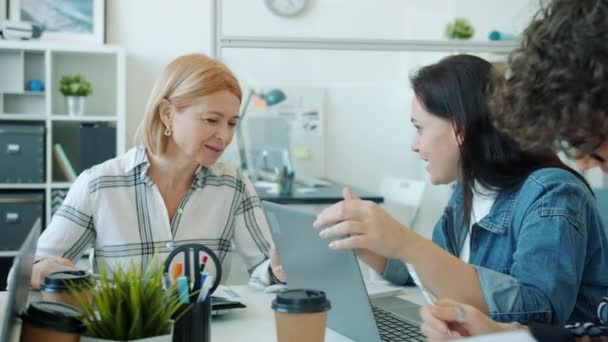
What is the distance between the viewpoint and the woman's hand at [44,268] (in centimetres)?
147

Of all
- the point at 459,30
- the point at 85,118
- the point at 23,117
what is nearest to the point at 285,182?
the point at 459,30

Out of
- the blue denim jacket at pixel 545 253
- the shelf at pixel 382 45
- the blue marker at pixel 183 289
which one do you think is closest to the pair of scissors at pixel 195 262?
the blue marker at pixel 183 289

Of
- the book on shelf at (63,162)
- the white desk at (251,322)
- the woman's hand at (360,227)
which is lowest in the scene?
the white desk at (251,322)

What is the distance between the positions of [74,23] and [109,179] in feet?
8.16

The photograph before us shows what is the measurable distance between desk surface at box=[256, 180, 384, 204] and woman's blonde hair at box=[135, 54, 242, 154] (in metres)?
1.17

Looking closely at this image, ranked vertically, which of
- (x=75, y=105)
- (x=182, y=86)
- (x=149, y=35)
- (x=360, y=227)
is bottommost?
(x=360, y=227)

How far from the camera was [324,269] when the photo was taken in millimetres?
1194

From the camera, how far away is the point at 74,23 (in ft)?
13.3

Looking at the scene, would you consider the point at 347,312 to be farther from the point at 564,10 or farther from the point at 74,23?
the point at 74,23

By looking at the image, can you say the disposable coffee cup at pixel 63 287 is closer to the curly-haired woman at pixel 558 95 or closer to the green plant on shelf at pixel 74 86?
the curly-haired woman at pixel 558 95

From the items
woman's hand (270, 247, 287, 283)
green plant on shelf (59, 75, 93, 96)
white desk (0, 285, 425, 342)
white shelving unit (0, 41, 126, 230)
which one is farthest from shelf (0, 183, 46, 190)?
woman's hand (270, 247, 287, 283)

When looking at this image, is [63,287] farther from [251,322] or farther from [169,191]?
[169,191]

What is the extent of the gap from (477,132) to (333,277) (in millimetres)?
439

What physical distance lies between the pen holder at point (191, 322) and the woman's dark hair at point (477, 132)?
2.07 ft
